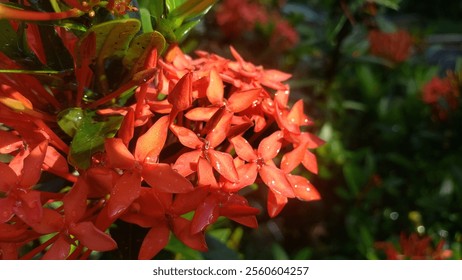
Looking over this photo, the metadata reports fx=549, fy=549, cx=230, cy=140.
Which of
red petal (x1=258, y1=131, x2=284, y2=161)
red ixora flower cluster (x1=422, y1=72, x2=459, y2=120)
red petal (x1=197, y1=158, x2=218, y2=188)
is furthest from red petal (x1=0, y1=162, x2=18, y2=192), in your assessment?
red ixora flower cluster (x1=422, y1=72, x2=459, y2=120)

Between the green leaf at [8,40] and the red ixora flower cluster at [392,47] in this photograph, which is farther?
the red ixora flower cluster at [392,47]

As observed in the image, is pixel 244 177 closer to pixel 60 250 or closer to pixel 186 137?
pixel 186 137

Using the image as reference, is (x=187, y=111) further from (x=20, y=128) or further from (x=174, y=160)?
(x=20, y=128)

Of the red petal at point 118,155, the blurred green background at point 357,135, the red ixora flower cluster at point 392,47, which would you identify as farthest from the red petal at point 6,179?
the red ixora flower cluster at point 392,47

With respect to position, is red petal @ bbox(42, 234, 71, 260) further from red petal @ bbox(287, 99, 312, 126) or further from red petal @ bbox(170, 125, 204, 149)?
red petal @ bbox(287, 99, 312, 126)

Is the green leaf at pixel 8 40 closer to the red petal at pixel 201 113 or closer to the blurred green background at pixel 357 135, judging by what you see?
the red petal at pixel 201 113

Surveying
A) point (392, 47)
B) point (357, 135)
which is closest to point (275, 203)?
point (357, 135)
